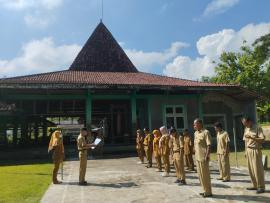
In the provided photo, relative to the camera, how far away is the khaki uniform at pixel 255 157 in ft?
23.7

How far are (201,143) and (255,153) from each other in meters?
1.19

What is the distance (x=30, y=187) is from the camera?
855 cm

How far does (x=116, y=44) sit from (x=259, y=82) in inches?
687

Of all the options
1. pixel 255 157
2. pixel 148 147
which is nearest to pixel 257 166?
pixel 255 157

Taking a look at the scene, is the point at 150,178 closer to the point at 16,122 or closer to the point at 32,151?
the point at 32,151

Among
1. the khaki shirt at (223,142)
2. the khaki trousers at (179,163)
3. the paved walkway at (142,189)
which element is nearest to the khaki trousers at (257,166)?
the paved walkway at (142,189)

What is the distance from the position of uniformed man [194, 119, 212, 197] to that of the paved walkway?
274 millimetres

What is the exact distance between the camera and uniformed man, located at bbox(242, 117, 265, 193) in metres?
7.23

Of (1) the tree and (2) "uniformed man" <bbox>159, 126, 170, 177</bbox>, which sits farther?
(1) the tree

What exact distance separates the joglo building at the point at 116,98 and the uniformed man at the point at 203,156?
414 inches

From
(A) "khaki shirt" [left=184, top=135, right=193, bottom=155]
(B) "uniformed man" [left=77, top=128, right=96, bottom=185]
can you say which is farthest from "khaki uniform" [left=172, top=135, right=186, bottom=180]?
(A) "khaki shirt" [left=184, top=135, right=193, bottom=155]

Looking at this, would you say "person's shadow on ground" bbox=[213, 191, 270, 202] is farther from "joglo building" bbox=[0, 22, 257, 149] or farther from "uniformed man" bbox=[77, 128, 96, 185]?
"joglo building" bbox=[0, 22, 257, 149]

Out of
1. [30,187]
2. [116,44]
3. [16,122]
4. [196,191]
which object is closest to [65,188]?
[30,187]

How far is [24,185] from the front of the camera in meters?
8.80
